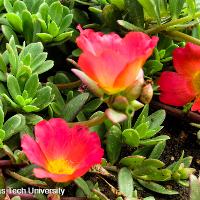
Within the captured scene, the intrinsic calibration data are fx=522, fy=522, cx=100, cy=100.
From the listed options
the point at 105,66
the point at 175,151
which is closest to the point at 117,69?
the point at 105,66

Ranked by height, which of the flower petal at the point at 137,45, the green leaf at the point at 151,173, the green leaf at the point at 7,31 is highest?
the flower petal at the point at 137,45

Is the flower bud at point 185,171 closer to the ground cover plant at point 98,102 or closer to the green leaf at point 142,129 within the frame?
the ground cover plant at point 98,102

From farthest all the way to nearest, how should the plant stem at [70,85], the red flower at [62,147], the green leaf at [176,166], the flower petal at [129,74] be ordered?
the plant stem at [70,85] < the green leaf at [176,166] < the red flower at [62,147] < the flower petal at [129,74]

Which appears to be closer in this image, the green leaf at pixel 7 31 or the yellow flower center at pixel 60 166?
the yellow flower center at pixel 60 166

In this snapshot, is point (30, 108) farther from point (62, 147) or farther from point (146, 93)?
point (146, 93)

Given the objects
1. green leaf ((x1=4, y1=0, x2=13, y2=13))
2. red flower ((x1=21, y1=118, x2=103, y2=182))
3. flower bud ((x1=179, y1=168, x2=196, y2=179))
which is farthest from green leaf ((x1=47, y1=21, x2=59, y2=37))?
flower bud ((x1=179, y1=168, x2=196, y2=179))

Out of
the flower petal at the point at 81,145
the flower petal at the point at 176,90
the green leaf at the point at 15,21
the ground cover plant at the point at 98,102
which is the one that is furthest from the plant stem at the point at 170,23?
the flower petal at the point at 81,145

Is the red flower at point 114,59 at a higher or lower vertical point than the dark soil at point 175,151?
higher

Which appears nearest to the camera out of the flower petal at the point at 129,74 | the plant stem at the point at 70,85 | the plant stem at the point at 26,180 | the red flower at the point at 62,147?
the flower petal at the point at 129,74
